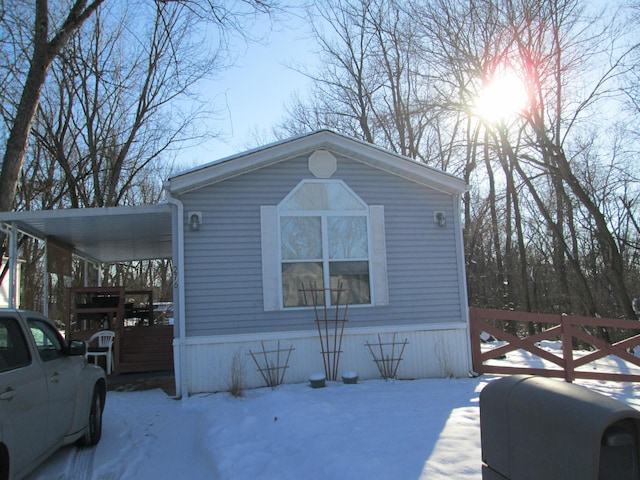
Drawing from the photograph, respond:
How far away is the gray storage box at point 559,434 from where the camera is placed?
2.26 metres

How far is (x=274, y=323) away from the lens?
8.34 metres

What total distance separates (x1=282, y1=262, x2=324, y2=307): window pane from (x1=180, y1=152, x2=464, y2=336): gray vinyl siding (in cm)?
21

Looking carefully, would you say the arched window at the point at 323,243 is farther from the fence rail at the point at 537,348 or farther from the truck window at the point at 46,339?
the truck window at the point at 46,339

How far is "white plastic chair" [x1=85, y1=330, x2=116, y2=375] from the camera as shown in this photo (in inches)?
389

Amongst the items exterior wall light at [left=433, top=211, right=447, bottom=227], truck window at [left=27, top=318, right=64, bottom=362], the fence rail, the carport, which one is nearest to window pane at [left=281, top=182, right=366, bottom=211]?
exterior wall light at [left=433, top=211, right=447, bottom=227]

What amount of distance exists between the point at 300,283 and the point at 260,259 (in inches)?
29.5

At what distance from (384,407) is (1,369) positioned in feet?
13.8

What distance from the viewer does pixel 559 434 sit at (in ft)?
7.85

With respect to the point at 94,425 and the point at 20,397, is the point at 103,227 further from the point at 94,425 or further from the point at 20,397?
the point at 20,397

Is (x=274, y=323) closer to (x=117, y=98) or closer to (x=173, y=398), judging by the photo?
(x=173, y=398)

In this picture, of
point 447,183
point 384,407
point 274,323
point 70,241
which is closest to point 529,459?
point 384,407

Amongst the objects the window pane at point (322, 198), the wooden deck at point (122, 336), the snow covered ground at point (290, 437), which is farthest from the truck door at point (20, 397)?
the wooden deck at point (122, 336)

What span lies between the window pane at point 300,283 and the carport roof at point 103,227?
220 centimetres

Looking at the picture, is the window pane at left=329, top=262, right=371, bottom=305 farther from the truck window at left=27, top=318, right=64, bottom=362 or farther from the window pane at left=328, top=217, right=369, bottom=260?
the truck window at left=27, top=318, right=64, bottom=362
